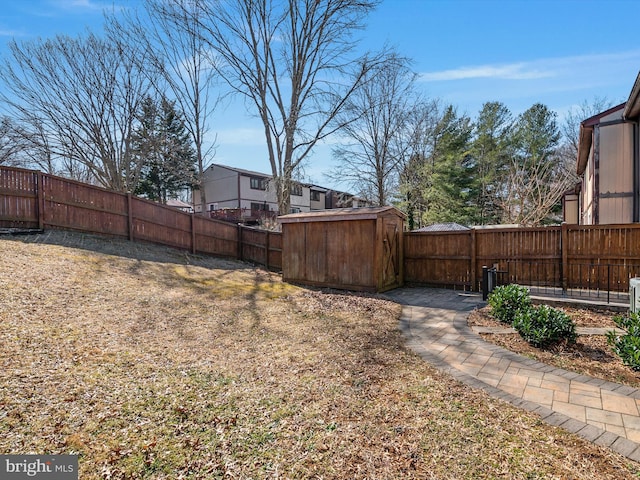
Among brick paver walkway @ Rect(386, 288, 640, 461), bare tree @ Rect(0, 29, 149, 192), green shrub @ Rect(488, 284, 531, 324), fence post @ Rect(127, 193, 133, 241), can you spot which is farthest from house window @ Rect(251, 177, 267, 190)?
brick paver walkway @ Rect(386, 288, 640, 461)

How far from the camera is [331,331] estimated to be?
16.3 feet

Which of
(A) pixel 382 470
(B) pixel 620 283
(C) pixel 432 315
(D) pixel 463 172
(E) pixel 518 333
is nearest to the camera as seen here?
(A) pixel 382 470

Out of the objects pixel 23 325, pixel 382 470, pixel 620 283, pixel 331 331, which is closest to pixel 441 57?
pixel 620 283

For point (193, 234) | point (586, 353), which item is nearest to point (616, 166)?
point (586, 353)

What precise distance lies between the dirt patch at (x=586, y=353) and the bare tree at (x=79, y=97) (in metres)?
18.3

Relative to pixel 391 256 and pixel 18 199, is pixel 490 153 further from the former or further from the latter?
pixel 18 199

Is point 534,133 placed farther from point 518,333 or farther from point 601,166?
point 518,333

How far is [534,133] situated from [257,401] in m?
26.0

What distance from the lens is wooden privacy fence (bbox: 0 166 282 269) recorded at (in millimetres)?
7984

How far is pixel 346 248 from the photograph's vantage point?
8461 millimetres

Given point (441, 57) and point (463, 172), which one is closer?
point (441, 57)

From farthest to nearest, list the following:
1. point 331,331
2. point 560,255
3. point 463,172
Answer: point 463,172 < point 560,255 < point 331,331

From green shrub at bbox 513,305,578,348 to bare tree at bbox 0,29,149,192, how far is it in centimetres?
1839

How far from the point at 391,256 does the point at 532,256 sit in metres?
3.53
